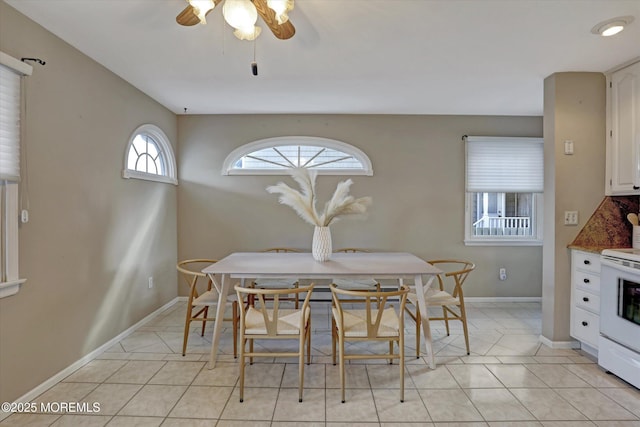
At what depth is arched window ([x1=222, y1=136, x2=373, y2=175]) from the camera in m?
4.12

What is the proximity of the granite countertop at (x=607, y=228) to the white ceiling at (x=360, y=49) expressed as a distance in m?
1.18

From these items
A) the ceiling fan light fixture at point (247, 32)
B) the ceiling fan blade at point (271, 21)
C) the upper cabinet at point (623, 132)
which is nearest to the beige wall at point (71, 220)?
the ceiling fan light fixture at point (247, 32)

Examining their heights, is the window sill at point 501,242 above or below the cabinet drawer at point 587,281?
above

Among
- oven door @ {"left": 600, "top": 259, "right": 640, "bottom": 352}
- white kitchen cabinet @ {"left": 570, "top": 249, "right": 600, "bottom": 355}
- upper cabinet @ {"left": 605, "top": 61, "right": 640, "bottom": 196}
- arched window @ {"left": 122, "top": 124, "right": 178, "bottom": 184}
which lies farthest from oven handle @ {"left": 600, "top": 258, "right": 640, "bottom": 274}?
arched window @ {"left": 122, "top": 124, "right": 178, "bottom": 184}

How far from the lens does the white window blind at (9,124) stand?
1858 millimetres

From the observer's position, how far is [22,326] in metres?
2.01

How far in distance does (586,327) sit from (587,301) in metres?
0.21

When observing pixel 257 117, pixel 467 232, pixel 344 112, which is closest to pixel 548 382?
pixel 467 232

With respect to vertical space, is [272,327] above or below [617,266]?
below

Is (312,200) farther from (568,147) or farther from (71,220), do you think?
(568,147)

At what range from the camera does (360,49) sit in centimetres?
243

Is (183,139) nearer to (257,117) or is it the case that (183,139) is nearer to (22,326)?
(257,117)

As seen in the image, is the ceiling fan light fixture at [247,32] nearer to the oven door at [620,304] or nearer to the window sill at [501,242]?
the oven door at [620,304]

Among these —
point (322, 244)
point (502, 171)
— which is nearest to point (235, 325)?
point (322, 244)
